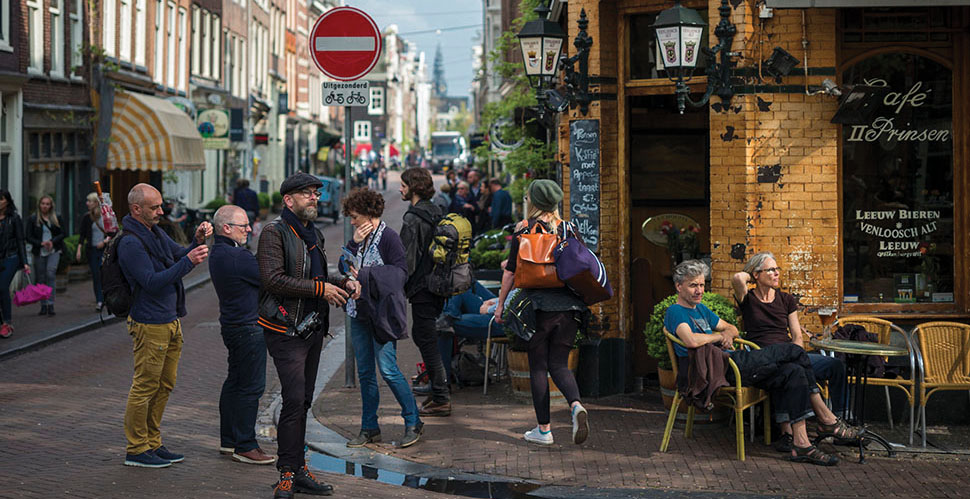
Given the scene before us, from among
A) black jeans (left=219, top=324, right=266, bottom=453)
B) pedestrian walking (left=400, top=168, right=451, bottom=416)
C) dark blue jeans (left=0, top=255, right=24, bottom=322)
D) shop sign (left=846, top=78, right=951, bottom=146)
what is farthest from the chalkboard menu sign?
dark blue jeans (left=0, top=255, right=24, bottom=322)

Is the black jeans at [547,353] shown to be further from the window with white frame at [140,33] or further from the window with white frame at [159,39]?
the window with white frame at [159,39]

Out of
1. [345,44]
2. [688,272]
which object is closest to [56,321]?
[345,44]

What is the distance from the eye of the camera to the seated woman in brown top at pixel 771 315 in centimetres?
846

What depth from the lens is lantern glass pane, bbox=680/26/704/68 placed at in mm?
9164

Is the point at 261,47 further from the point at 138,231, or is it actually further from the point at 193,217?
the point at 138,231

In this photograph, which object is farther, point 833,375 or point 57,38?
point 57,38

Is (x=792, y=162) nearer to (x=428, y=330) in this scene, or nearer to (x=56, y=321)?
(x=428, y=330)

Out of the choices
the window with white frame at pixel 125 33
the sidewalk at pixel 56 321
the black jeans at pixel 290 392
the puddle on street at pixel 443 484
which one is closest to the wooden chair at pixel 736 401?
the puddle on street at pixel 443 484

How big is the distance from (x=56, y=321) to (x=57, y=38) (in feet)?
28.8

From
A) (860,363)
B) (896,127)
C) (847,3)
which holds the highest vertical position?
(847,3)

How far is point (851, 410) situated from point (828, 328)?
72 centimetres

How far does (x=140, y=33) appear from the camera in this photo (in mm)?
28750

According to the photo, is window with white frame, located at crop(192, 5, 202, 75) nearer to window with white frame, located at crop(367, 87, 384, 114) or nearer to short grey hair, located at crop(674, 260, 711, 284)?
short grey hair, located at crop(674, 260, 711, 284)

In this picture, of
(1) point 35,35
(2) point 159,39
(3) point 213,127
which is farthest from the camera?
(3) point 213,127
